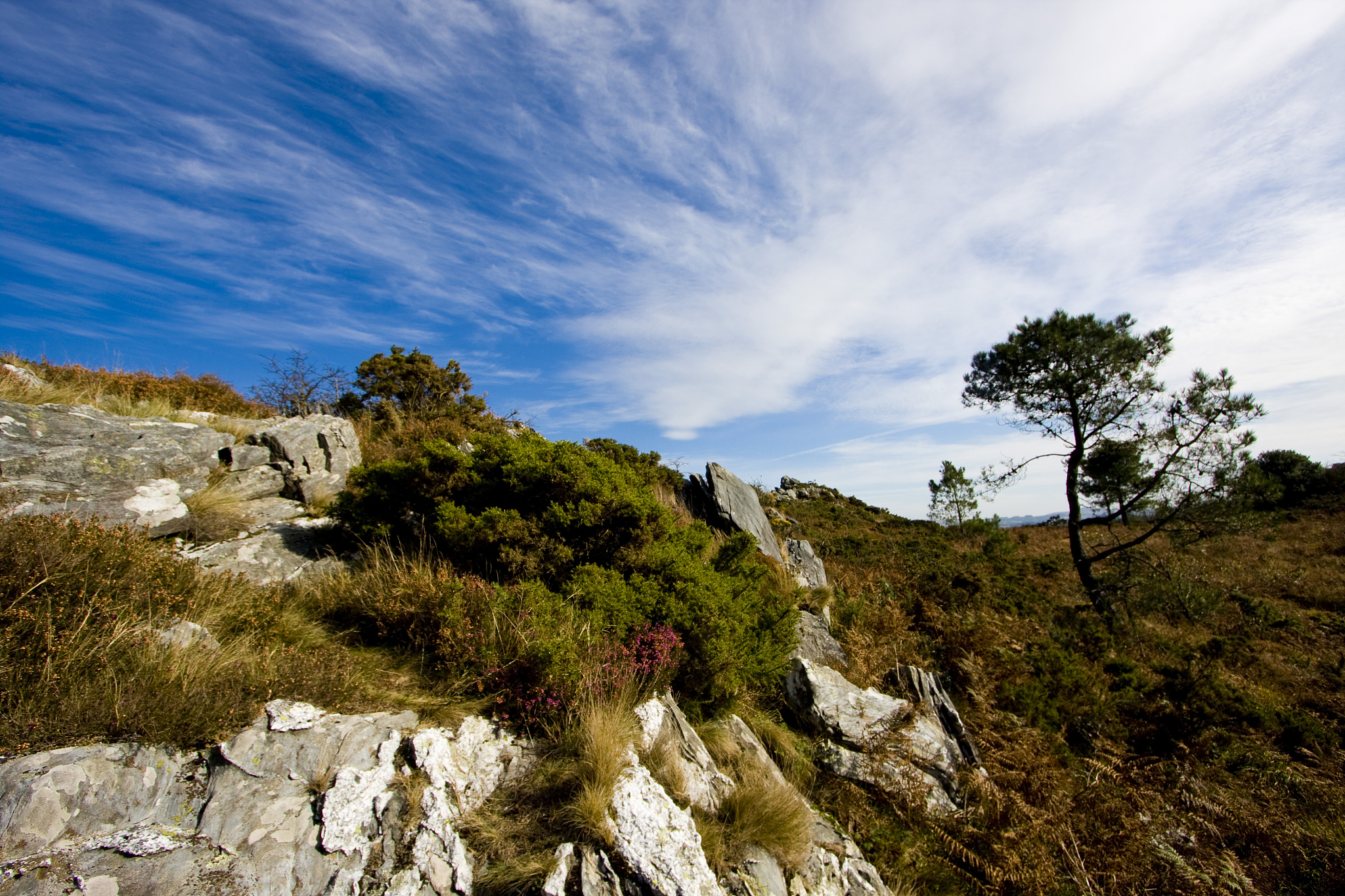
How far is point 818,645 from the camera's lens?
7.02 m

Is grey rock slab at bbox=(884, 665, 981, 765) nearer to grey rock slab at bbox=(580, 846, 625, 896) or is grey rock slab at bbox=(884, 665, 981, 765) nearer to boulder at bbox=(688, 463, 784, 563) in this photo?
boulder at bbox=(688, 463, 784, 563)

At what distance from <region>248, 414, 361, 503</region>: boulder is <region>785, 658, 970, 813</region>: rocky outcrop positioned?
774cm

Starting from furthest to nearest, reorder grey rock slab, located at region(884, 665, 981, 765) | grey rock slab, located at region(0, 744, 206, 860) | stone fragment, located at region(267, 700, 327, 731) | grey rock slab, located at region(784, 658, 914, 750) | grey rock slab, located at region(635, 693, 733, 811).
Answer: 1. grey rock slab, located at region(884, 665, 981, 765)
2. grey rock slab, located at region(784, 658, 914, 750)
3. grey rock slab, located at region(635, 693, 733, 811)
4. stone fragment, located at region(267, 700, 327, 731)
5. grey rock slab, located at region(0, 744, 206, 860)

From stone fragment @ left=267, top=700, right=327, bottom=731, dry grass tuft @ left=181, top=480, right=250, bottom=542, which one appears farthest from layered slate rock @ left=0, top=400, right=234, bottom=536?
stone fragment @ left=267, top=700, right=327, bottom=731

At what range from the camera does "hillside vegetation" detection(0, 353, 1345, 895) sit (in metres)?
3.45

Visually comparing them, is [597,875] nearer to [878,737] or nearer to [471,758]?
[471,758]

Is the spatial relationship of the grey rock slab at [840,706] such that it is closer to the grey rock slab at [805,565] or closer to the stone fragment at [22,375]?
the grey rock slab at [805,565]

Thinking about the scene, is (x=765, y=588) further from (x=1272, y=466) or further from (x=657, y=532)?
(x=1272, y=466)

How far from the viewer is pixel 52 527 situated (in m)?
4.14

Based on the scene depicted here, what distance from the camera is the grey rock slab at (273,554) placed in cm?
596

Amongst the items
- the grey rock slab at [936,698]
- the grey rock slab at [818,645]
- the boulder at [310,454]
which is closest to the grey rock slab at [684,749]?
the grey rock slab at [818,645]

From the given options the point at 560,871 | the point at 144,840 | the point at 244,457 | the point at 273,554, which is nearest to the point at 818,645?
the point at 560,871

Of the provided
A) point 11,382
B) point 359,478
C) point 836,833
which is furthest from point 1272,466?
point 11,382

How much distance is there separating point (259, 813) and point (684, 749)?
2.90m
